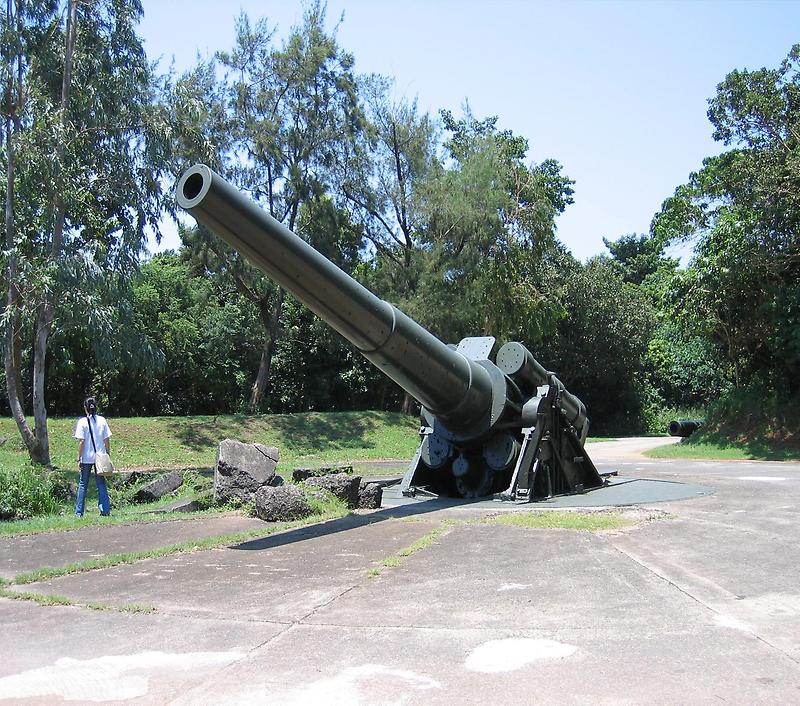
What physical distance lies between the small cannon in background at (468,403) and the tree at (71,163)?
7597 millimetres

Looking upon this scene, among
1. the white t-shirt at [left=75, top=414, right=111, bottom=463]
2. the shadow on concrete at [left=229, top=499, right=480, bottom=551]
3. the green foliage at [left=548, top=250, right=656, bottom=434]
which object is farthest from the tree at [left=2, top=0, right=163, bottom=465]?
the green foliage at [left=548, top=250, right=656, bottom=434]

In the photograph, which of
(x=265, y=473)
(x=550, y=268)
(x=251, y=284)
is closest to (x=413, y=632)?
(x=265, y=473)

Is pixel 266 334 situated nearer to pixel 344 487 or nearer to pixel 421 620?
pixel 344 487

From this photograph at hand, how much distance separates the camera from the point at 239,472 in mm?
9523

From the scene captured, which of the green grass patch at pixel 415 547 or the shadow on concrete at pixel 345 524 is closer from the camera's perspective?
the green grass patch at pixel 415 547

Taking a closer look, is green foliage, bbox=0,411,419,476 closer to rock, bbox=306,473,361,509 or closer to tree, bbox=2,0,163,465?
tree, bbox=2,0,163,465

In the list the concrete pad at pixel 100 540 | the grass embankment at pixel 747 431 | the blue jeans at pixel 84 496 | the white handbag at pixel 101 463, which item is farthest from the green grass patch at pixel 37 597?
the grass embankment at pixel 747 431

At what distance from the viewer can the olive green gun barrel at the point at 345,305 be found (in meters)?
6.17

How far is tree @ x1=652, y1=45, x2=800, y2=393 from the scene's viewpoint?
21.0 metres

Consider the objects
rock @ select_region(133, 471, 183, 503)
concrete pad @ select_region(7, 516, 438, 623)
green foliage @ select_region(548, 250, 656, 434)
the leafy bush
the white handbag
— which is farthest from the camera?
green foliage @ select_region(548, 250, 656, 434)

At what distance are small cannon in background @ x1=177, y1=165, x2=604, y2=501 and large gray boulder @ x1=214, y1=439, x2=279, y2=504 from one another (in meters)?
1.84

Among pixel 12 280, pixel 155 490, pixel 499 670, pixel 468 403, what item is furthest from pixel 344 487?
pixel 12 280

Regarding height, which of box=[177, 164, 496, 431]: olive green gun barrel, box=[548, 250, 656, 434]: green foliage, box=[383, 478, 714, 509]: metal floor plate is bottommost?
→ box=[383, 478, 714, 509]: metal floor plate

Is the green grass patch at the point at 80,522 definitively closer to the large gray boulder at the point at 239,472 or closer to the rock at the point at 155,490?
the large gray boulder at the point at 239,472
